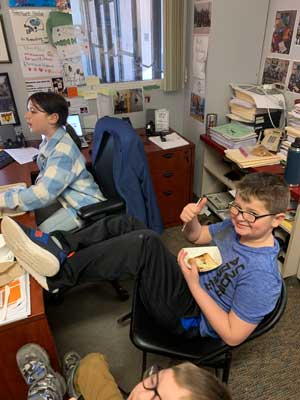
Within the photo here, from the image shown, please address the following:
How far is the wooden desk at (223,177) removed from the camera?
1742 millimetres

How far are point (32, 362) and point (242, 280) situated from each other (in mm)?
735

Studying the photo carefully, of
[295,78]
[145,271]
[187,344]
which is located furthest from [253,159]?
[187,344]

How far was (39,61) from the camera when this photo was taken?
2143 mm

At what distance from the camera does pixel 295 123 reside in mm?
1854

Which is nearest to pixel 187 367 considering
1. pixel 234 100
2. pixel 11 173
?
pixel 11 173

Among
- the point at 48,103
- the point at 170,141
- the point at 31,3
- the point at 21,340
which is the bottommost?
the point at 21,340

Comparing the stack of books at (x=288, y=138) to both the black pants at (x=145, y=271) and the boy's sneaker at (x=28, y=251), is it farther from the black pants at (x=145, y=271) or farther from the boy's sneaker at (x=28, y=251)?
the boy's sneaker at (x=28, y=251)

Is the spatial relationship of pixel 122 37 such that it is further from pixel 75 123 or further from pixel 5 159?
pixel 5 159

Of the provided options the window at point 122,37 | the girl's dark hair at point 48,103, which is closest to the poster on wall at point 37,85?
the window at point 122,37

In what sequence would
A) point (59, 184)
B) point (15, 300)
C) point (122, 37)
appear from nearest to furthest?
point (15, 300) < point (59, 184) < point (122, 37)

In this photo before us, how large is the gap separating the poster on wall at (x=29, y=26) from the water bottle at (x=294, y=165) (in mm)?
1757

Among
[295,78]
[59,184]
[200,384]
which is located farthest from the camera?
[295,78]

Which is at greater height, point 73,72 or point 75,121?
point 73,72

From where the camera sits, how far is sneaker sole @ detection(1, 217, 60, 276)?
Result: 1.05 m
